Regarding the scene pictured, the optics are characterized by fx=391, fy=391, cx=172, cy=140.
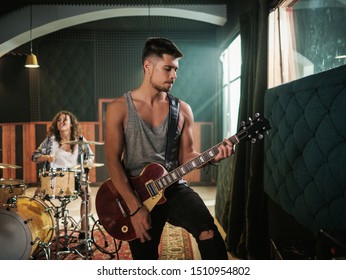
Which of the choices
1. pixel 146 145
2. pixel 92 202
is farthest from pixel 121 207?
pixel 92 202

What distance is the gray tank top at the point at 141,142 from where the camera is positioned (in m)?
1.77

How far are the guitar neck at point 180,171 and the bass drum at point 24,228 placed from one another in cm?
149

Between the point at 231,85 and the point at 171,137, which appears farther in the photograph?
the point at 231,85

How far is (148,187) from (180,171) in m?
0.16

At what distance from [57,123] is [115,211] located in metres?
2.31

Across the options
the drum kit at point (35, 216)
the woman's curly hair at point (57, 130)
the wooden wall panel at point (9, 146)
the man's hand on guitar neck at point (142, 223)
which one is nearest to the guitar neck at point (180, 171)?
the man's hand on guitar neck at point (142, 223)

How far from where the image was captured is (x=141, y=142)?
1.77 metres

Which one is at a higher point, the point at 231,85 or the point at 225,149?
the point at 231,85

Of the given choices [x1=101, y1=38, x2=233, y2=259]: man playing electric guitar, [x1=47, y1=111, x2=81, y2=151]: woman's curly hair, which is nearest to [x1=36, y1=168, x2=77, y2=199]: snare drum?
[x1=47, y1=111, x2=81, y2=151]: woman's curly hair

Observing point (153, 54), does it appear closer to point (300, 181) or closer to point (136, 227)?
point (136, 227)

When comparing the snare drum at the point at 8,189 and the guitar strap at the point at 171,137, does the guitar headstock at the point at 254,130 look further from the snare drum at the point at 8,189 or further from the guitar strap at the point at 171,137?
the snare drum at the point at 8,189

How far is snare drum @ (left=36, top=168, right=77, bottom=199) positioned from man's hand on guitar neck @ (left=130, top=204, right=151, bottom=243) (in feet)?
5.13

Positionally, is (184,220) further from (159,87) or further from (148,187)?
(159,87)
